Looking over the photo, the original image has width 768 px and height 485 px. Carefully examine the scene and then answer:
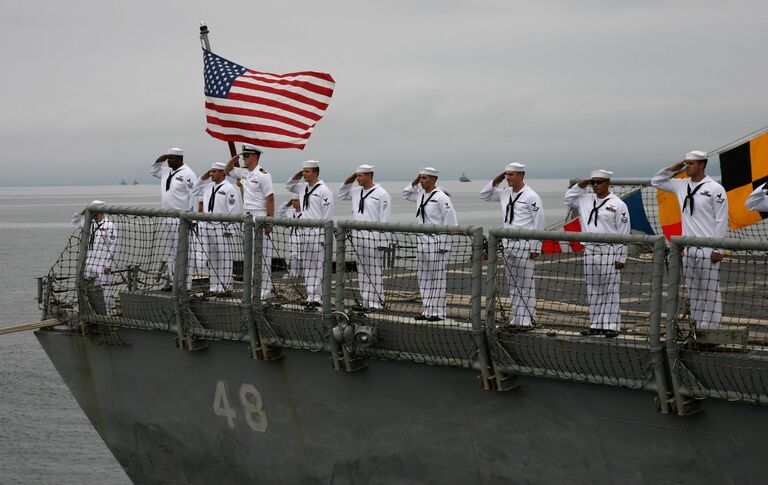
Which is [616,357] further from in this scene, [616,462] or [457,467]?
[457,467]

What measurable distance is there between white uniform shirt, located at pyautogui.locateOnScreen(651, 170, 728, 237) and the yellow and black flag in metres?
1.93

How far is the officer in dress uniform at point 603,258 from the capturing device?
988 cm

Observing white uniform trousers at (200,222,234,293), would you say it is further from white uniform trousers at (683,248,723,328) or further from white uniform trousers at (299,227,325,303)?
white uniform trousers at (683,248,723,328)

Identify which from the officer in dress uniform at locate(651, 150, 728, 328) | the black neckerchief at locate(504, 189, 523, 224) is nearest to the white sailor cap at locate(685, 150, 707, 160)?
the officer in dress uniform at locate(651, 150, 728, 328)

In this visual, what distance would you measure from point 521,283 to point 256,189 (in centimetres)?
397

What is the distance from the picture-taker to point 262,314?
11.3 meters

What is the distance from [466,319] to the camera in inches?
441

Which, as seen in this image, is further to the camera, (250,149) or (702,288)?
(250,149)

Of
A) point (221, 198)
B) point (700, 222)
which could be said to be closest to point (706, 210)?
point (700, 222)

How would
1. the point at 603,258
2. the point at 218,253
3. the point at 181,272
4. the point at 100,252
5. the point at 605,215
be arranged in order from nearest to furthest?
the point at 603,258
the point at 605,215
the point at 181,272
the point at 218,253
the point at 100,252

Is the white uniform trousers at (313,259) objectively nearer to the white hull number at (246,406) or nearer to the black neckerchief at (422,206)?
the black neckerchief at (422,206)

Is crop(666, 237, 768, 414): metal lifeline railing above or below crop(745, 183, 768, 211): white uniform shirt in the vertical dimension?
below

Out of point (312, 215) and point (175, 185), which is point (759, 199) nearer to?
point (312, 215)

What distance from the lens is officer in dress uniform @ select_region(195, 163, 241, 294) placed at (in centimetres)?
1273
